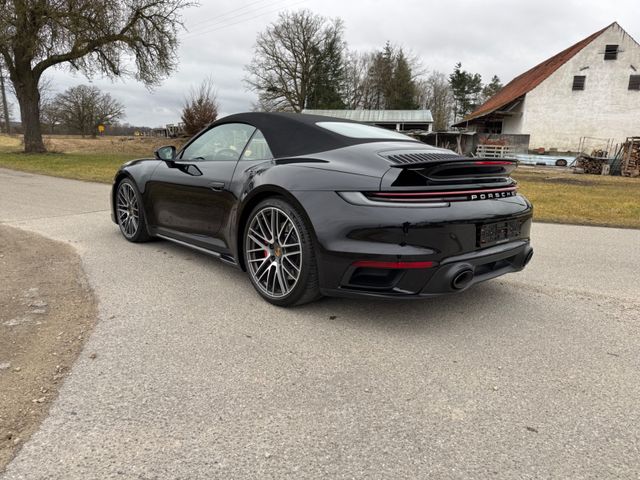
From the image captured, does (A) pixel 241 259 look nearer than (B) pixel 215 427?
No

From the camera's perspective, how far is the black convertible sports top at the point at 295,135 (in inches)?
124

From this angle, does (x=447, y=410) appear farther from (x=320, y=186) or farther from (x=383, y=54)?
(x=383, y=54)

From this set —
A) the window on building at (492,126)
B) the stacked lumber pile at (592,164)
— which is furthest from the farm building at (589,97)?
the stacked lumber pile at (592,164)

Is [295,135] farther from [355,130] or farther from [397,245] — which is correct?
[397,245]

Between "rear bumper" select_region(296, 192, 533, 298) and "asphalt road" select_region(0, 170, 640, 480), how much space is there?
1.08 ft

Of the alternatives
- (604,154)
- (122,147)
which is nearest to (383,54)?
(604,154)

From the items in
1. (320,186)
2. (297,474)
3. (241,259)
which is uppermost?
(320,186)

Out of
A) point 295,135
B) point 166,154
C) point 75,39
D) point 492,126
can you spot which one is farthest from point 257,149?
point 492,126

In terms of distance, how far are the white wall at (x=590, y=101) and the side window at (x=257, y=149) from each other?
36.0 metres

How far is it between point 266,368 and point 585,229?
6.00 meters

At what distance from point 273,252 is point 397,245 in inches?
38.8

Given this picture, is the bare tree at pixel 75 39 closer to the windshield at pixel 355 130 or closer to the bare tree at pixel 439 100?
the windshield at pixel 355 130

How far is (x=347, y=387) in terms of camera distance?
217cm

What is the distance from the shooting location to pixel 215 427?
6.09 ft
